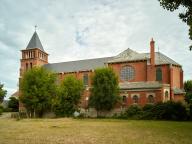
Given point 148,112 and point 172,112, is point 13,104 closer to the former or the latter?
point 148,112

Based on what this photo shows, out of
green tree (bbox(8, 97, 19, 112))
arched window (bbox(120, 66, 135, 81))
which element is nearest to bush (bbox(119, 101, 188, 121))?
arched window (bbox(120, 66, 135, 81))

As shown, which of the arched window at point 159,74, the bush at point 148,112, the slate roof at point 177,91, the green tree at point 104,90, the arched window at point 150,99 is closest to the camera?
the bush at point 148,112

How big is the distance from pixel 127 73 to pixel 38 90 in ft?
62.8

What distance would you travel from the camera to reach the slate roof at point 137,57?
60531 mm

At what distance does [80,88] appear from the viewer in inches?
2356

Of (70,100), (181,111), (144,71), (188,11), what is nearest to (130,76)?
(144,71)

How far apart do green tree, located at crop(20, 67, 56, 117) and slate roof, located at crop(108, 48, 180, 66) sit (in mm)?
14605

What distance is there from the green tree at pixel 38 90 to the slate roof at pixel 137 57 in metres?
14.6

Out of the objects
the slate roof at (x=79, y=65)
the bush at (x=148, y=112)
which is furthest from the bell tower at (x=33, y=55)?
the bush at (x=148, y=112)

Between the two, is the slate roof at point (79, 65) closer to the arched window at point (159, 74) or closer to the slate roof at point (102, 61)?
the slate roof at point (102, 61)

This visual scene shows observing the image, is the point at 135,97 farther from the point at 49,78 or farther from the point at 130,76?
the point at 49,78

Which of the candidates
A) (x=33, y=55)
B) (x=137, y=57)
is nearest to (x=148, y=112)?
(x=137, y=57)

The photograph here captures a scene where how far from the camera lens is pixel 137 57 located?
62.0 meters

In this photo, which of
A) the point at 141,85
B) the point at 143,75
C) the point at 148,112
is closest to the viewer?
the point at 148,112
